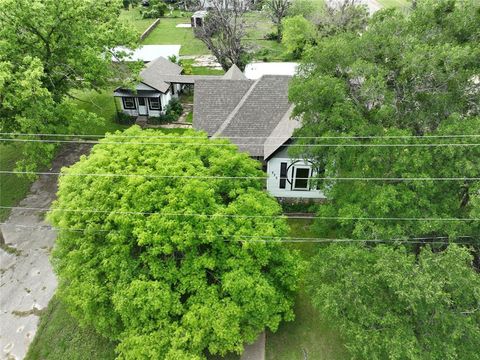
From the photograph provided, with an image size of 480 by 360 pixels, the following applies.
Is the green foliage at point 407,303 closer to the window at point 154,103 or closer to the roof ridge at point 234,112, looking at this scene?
the roof ridge at point 234,112

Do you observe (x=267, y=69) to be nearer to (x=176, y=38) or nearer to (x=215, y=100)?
(x=215, y=100)

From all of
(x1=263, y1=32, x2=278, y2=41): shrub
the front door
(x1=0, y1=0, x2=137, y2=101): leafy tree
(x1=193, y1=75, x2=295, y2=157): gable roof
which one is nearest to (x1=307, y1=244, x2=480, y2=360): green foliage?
(x1=193, y1=75, x2=295, y2=157): gable roof

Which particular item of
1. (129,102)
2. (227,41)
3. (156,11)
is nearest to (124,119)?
(129,102)

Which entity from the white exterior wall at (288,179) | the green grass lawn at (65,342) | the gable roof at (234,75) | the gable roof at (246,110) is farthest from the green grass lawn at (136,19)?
the green grass lawn at (65,342)

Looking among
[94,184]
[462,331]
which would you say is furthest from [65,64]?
[462,331]

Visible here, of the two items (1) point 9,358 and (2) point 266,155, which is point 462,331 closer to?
(2) point 266,155

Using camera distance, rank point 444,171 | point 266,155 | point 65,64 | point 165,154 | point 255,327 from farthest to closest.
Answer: point 65,64, point 266,155, point 165,154, point 255,327, point 444,171

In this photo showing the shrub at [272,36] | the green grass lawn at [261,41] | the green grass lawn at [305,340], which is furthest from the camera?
the shrub at [272,36]

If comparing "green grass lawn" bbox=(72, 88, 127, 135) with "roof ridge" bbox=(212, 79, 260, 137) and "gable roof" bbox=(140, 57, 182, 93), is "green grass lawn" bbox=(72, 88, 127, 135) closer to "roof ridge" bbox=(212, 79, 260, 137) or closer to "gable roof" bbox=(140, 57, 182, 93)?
"gable roof" bbox=(140, 57, 182, 93)
